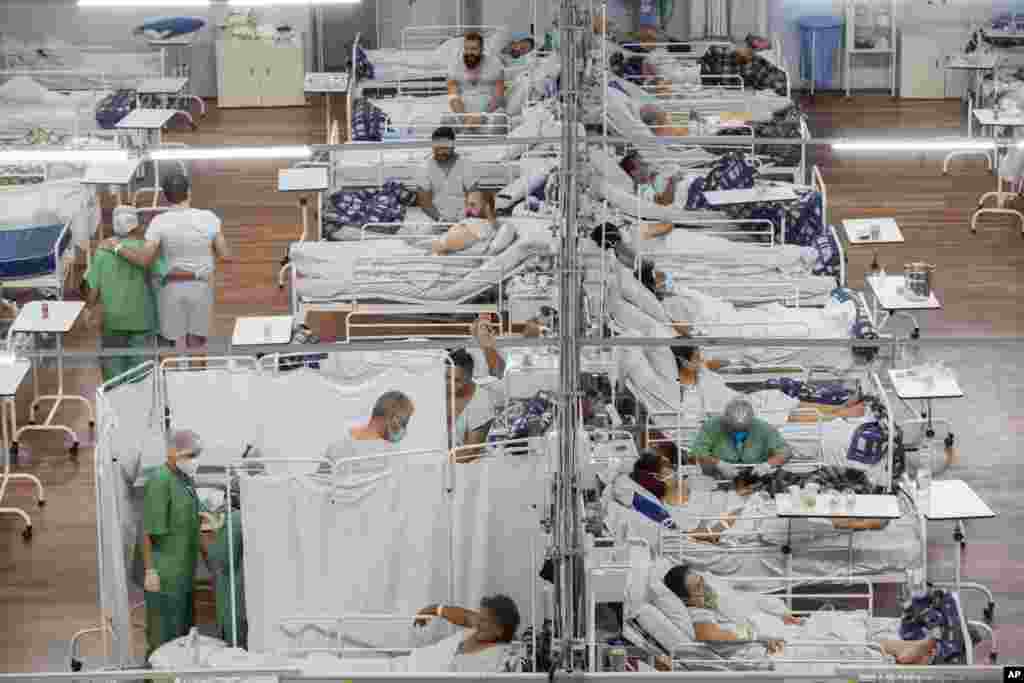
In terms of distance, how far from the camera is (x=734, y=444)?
364 inches

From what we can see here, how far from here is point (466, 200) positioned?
38.2ft

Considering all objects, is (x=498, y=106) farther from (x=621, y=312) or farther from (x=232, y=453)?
(x=232, y=453)

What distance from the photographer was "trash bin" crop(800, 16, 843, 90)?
59.1 feet

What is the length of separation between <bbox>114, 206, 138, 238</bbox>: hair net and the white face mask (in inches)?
73.0

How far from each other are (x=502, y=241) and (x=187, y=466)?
3256 mm

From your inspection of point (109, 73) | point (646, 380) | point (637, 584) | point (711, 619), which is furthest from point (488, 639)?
point (109, 73)

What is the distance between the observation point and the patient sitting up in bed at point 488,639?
739 cm

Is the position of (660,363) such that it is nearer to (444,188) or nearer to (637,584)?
(637,584)

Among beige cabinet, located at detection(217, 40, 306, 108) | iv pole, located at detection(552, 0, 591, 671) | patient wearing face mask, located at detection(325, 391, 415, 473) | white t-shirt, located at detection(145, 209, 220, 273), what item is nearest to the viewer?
iv pole, located at detection(552, 0, 591, 671)

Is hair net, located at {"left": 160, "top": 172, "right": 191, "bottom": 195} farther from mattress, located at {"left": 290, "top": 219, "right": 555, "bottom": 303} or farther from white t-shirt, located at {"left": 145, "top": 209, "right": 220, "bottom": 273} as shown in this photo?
mattress, located at {"left": 290, "top": 219, "right": 555, "bottom": 303}

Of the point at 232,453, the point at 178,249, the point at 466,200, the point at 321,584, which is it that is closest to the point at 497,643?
the point at 321,584

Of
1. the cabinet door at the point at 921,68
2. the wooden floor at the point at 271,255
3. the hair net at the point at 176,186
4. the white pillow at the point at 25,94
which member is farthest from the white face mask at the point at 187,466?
the cabinet door at the point at 921,68

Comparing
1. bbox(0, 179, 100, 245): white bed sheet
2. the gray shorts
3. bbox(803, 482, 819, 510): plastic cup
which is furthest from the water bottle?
bbox(0, 179, 100, 245): white bed sheet

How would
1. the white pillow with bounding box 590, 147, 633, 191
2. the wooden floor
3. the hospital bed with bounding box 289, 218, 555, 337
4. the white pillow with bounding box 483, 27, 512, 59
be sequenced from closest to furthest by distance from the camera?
the wooden floor → the hospital bed with bounding box 289, 218, 555, 337 → the white pillow with bounding box 590, 147, 633, 191 → the white pillow with bounding box 483, 27, 512, 59
